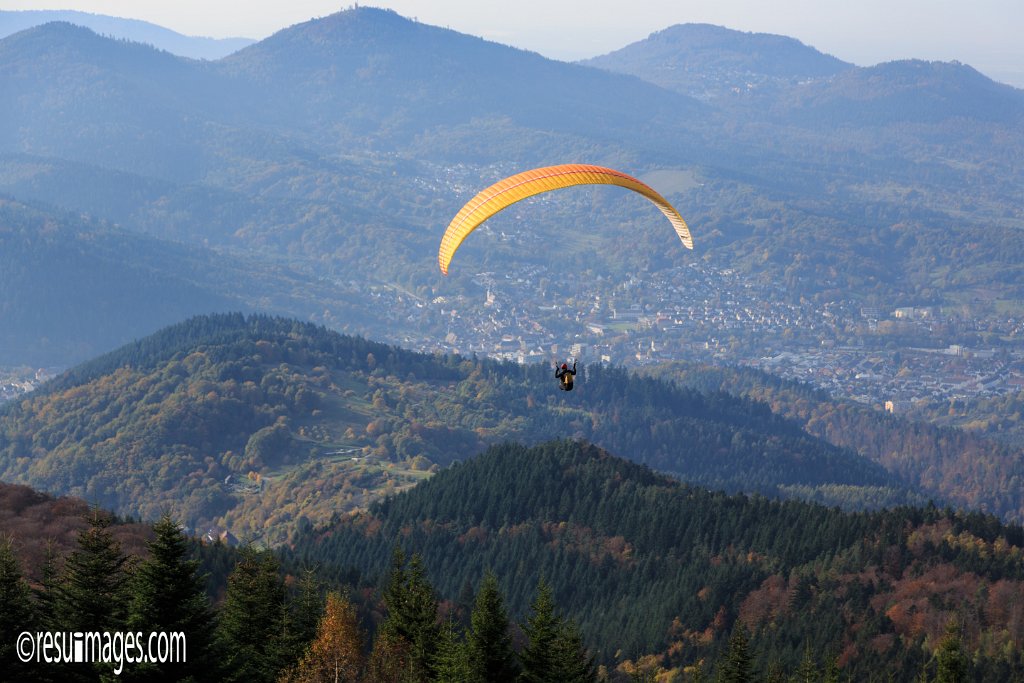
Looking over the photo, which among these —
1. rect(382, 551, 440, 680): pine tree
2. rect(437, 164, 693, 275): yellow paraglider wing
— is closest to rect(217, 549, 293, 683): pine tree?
rect(382, 551, 440, 680): pine tree

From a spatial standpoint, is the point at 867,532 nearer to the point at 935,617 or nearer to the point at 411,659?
the point at 935,617

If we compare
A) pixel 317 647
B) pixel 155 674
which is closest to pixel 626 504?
pixel 317 647

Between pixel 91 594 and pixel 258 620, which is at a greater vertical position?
pixel 91 594

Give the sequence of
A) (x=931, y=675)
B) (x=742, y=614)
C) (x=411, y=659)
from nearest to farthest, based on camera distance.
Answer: (x=411, y=659) < (x=931, y=675) < (x=742, y=614)

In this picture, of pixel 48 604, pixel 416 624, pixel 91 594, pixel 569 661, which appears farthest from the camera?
pixel 416 624

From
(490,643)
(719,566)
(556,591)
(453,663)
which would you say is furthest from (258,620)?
(556,591)

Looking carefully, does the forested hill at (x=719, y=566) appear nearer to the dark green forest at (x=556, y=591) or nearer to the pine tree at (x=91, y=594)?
the dark green forest at (x=556, y=591)

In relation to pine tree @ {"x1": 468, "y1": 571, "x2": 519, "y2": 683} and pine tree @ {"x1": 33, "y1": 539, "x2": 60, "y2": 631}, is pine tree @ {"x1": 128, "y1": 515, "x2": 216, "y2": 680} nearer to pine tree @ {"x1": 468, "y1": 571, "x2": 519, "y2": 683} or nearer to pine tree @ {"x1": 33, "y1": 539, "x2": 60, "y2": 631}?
pine tree @ {"x1": 33, "y1": 539, "x2": 60, "y2": 631}

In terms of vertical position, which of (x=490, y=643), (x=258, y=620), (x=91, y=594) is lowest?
(x=258, y=620)

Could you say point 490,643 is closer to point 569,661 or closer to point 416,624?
point 569,661
